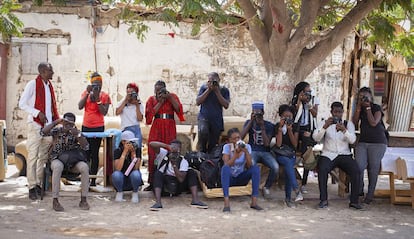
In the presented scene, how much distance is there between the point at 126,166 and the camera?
6703 millimetres

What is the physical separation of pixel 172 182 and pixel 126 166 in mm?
687

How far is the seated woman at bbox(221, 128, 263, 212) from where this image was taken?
6.29 m

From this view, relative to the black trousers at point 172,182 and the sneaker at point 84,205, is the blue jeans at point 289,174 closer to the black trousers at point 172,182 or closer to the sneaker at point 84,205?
the black trousers at point 172,182

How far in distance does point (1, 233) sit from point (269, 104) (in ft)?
14.0

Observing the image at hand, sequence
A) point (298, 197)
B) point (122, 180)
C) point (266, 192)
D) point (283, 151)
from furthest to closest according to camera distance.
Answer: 1. point (266, 192)
2. point (283, 151)
3. point (298, 197)
4. point (122, 180)

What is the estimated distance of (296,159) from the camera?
7145 millimetres

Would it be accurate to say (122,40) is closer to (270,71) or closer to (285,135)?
(270,71)

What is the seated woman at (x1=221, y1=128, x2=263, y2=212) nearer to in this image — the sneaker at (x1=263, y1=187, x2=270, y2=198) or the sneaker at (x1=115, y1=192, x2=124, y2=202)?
the sneaker at (x1=263, y1=187, x2=270, y2=198)

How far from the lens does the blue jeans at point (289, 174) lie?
6656 mm

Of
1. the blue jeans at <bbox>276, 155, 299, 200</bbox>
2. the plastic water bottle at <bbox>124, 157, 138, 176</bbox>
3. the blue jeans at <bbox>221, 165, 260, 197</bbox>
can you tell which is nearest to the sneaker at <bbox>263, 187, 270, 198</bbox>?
the blue jeans at <bbox>276, 155, 299, 200</bbox>

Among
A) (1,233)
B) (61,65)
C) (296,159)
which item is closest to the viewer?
(1,233)

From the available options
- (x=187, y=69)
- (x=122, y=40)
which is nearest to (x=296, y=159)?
(x=187, y=69)

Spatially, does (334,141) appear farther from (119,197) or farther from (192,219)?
(119,197)

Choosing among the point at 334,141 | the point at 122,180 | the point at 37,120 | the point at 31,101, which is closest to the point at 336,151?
the point at 334,141
